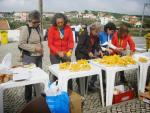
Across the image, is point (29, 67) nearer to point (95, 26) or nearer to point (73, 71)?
point (73, 71)

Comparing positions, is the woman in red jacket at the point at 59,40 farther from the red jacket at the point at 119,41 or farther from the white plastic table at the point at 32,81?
the red jacket at the point at 119,41

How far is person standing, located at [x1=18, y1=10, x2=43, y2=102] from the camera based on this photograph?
13.3 ft

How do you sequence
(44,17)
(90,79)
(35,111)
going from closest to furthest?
1. (35,111)
2. (90,79)
3. (44,17)

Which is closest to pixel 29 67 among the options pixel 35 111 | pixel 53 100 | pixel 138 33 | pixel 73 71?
pixel 73 71

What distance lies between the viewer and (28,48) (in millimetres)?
4152

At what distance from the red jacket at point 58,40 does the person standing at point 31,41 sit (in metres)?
0.22

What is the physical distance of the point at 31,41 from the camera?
4.22 m

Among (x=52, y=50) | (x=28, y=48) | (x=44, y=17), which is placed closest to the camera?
(x=28, y=48)

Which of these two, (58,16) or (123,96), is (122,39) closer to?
(123,96)

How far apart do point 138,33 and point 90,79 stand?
1564 cm

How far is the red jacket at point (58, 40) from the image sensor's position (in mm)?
4441

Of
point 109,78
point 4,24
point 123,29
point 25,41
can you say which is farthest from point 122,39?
point 4,24

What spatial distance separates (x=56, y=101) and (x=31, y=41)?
1.59 metres

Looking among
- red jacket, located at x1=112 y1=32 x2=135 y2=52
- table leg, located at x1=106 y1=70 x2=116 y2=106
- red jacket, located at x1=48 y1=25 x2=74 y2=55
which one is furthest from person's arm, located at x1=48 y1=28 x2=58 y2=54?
red jacket, located at x1=112 y1=32 x2=135 y2=52
